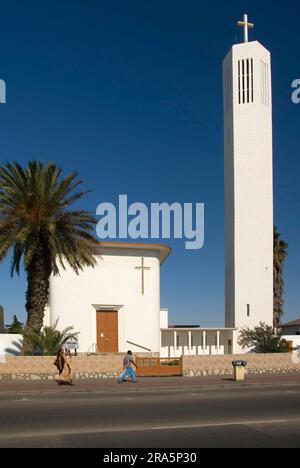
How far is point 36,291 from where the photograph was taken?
2855 cm

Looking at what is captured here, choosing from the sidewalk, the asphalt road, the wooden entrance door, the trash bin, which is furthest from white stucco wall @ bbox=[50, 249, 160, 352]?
the asphalt road

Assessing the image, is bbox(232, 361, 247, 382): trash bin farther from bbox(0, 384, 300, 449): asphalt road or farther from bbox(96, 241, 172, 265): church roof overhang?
bbox(96, 241, 172, 265): church roof overhang

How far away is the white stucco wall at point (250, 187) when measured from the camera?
42.3 m

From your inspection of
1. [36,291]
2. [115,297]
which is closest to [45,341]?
[36,291]

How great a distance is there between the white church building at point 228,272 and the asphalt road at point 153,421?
16192 mm

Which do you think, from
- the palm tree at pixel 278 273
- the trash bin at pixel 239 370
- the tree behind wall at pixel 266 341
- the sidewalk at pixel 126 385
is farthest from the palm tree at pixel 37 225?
the palm tree at pixel 278 273

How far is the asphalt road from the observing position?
10.4 m

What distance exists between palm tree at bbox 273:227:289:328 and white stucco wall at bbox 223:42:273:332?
905 cm

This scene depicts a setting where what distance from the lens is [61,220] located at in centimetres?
2903

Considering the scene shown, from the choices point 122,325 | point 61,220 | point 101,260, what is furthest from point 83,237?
point 122,325

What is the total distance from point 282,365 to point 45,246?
1455 centimetres

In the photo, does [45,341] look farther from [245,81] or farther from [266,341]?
[245,81]

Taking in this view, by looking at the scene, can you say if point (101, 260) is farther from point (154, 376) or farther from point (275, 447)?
point (275, 447)

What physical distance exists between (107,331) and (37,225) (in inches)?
412
